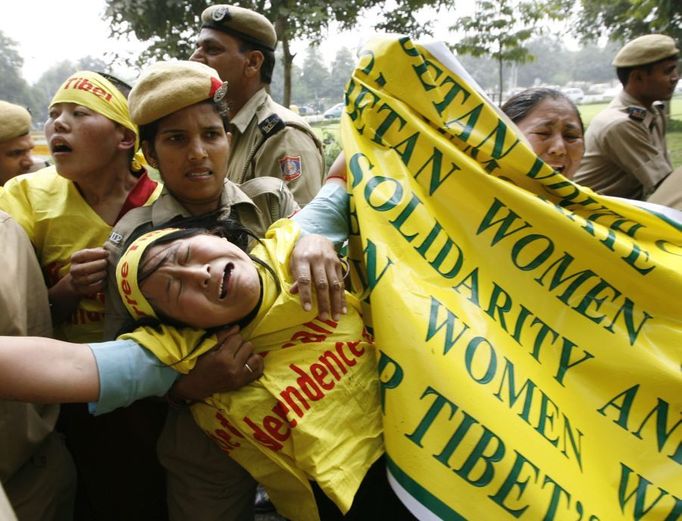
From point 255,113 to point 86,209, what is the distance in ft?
4.10

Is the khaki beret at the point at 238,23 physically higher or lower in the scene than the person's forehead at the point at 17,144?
higher

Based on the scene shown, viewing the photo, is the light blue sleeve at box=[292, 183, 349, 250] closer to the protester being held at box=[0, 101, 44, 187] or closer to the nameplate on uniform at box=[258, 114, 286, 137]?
the nameplate on uniform at box=[258, 114, 286, 137]

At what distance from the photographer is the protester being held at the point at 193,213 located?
62.7 inches

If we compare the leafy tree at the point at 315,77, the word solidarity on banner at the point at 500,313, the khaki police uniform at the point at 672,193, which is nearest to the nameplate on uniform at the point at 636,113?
the khaki police uniform at the point at 672,193

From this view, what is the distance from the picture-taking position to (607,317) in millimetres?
1525

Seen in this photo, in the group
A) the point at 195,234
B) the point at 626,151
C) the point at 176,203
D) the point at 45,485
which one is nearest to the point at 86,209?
the point at 176,203

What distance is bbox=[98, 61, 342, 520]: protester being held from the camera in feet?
5.22

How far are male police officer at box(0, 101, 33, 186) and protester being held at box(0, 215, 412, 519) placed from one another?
171 cm

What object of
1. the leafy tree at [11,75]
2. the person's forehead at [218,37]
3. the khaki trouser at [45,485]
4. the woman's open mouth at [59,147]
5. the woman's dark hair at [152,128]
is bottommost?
the leafy tree at [11,75]

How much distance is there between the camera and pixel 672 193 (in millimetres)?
2213

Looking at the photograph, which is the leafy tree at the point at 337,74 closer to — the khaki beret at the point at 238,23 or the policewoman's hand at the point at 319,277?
the khaki beret at the point at 238,23

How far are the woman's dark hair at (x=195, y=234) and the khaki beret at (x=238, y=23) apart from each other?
1.59m

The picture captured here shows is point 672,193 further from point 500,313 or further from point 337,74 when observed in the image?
point 337,74

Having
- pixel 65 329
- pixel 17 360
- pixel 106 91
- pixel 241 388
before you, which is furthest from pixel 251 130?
pixel 17 360
